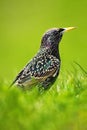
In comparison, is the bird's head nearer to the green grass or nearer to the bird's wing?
the bird's wing

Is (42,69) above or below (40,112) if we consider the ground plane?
below

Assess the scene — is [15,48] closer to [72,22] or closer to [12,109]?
[72,22]

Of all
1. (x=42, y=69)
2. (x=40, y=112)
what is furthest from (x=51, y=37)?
(x=40, y=112)

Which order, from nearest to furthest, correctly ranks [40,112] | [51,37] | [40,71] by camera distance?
[40,112] < [40,71] < [51,37]

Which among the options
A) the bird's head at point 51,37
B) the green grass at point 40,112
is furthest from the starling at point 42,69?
the green grass at point 40,112

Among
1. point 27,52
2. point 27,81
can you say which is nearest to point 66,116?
point 27,81

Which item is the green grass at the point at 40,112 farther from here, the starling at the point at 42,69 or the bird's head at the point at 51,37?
the bird's head at the point at 51,37

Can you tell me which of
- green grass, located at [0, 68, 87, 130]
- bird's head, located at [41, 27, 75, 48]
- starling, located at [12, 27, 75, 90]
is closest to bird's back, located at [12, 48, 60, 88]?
starling, located at [12, 27, 75, 90]

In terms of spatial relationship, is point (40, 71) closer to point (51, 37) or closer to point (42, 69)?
point (42, 69)
